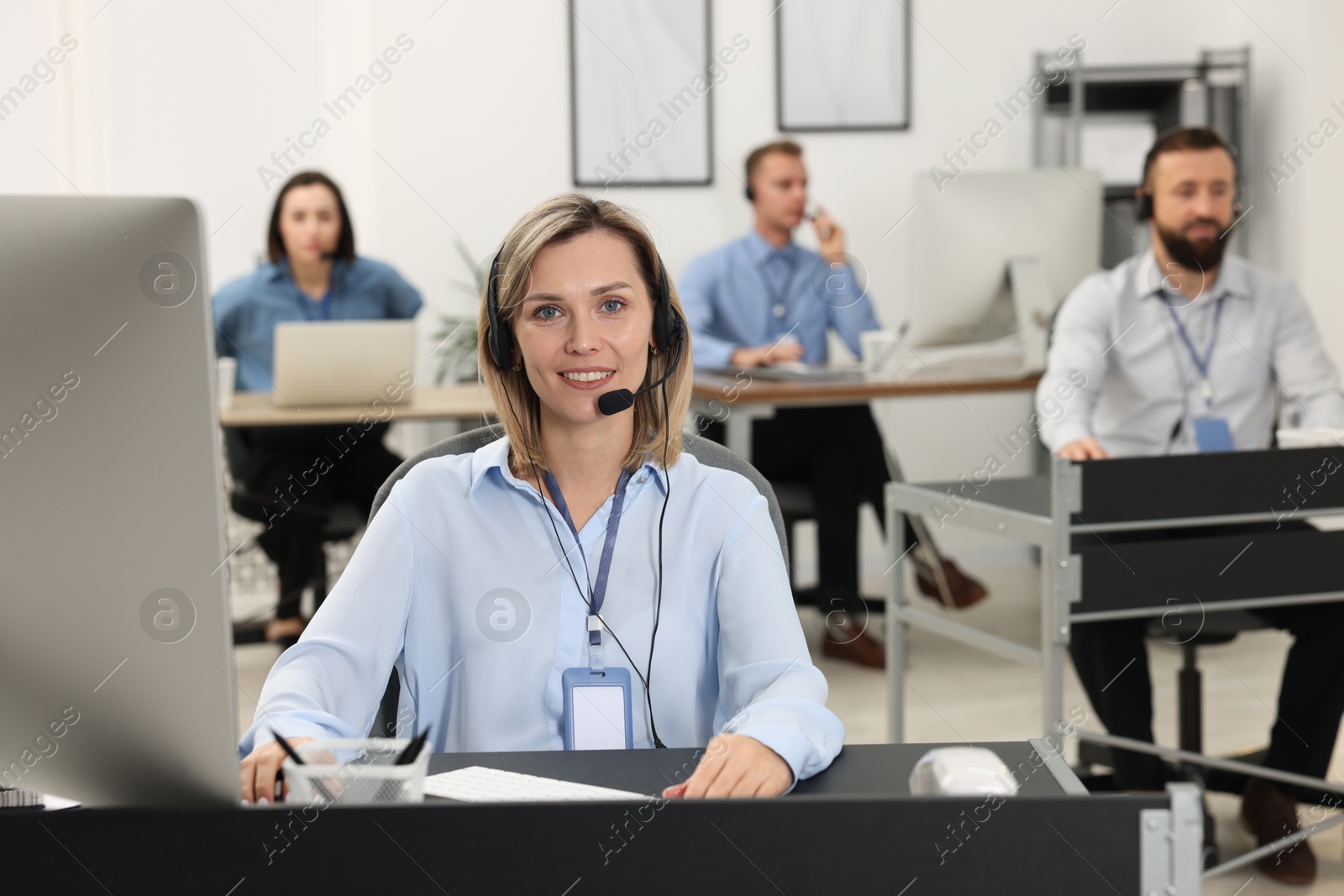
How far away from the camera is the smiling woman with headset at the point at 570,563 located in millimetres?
1207

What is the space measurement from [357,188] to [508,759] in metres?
3.98

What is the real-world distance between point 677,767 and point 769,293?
342 cm

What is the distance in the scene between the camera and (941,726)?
3115 millimetres

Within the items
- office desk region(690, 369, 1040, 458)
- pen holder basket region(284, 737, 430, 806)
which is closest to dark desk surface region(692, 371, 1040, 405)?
office desk region(690, 369, 1040, 458)

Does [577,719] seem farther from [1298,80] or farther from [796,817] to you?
[1298,80]

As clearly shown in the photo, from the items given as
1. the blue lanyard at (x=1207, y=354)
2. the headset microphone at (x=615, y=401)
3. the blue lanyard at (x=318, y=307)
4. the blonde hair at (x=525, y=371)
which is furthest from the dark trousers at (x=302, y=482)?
the headset microphone at (x=615, y=401)

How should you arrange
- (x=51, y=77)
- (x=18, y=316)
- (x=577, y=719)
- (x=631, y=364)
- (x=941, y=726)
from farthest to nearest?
1. (x=51, y=77)
2. (x=941, y=726)
3. (x=631, y=364)
4. (x=577, y=719)
5. (x=18, y=316)

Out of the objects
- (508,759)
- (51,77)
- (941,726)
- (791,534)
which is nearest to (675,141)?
(791,534)

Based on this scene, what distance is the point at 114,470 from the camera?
645 millimetres

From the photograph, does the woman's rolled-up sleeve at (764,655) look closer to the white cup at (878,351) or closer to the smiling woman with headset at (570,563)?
the smiling woman with headset at (570,563)

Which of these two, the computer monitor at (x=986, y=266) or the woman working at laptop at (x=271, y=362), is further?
the woman working at laptop at (x=271, y=362)

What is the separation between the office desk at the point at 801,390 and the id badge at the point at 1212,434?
34.2 inches

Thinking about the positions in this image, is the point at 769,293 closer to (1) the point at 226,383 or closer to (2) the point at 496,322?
(1) the point at 226,383

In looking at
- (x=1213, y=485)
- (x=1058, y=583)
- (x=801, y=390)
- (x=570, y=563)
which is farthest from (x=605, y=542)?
(x=801, y=390)
